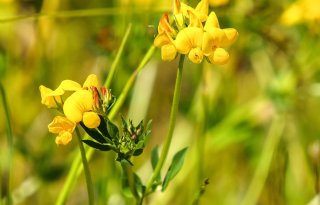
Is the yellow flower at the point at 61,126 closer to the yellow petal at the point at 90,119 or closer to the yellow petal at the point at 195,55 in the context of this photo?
the yellow petal at the point at 90,119

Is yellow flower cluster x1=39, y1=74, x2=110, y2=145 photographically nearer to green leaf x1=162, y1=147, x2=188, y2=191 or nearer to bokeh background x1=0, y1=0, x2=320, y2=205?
green leaf x1=162, y1=147, x2=188, y2=191

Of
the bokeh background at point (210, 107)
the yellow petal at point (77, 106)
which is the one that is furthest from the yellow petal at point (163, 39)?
the bokeh background at point (210, 107)

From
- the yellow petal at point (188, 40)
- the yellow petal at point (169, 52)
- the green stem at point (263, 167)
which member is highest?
the yellow petal at point (188, 40)

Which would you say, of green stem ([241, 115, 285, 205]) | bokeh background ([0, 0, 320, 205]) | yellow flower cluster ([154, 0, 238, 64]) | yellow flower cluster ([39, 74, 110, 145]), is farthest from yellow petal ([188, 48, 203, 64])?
green stem ([241, 115, 285, 205])

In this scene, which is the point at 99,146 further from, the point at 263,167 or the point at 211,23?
A: the point at 263,167

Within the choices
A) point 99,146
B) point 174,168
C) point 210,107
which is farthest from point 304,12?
point 99,146

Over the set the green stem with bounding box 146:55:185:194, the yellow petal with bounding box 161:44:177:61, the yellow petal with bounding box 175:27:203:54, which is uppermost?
the yellow petal with bounding box 175:27:203:54
